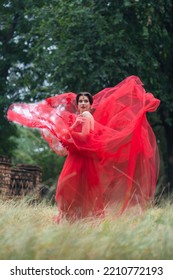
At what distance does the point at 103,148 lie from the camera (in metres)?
8.17

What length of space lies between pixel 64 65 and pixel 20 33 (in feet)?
18.8

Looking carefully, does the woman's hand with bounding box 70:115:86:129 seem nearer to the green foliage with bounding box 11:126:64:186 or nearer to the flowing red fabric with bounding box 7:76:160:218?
the flowing red fabric with bounding box 7:76:160:218

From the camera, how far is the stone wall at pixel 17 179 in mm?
12898

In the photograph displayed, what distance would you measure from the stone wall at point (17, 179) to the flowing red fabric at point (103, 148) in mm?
3973

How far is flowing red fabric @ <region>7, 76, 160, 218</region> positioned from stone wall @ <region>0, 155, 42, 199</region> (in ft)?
13.0

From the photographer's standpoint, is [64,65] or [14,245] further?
[64,65]

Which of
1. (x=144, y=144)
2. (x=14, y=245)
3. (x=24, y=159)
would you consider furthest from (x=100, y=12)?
(x=24, y=159)

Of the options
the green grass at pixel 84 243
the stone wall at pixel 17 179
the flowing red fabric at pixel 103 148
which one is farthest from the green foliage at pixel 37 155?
the green grass at pixel 84 243

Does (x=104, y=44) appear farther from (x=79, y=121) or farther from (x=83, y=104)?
(x=79, y=121)

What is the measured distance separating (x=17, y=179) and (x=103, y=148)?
5738 millimetres

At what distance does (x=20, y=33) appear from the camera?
899 inches

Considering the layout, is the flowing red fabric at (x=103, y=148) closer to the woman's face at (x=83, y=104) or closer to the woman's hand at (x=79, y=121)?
the woman's hand at (x=79, y=121)

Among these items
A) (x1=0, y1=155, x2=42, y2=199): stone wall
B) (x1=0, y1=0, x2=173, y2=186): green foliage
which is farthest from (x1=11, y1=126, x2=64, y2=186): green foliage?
(x1=0, y1=155, x2=42, y2=199): stone wall

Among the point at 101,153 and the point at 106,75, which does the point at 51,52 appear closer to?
the point at 106,75
